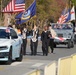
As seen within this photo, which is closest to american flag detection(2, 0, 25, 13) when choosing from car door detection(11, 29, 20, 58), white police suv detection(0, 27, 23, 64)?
white police suv detection(0, 27, 23, 64)

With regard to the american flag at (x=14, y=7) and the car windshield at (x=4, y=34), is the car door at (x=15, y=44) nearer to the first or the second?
the car windshield at (x=4, y=34)

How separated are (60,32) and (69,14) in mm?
9291

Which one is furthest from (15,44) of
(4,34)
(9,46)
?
(4,34)

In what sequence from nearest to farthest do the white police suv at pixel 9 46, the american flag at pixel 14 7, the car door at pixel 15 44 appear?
1. the white police suv at pixel 9 46
2. the car door at pixel 15 44
3. the american flag at pixel 14 7

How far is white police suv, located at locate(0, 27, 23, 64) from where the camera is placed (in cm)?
1656

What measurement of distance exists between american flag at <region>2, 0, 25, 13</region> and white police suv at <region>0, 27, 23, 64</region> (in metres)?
9.35

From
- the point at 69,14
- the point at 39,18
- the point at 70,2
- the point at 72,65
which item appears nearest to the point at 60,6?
the point at 70,2

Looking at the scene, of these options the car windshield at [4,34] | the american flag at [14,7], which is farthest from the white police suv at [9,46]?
the american flag at [14,7]

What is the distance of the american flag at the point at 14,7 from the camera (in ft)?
91.3

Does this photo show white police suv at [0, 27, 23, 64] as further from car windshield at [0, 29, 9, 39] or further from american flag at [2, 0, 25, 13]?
american flag at [2, 0, 25, 13]

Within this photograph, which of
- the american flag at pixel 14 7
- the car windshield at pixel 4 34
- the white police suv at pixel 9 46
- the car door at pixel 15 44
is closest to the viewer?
the white police suv at pixel 9 46

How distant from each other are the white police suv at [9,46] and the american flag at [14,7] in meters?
9.35

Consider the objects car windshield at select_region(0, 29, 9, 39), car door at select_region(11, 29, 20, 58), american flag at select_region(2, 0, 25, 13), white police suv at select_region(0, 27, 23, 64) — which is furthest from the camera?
american flag at select_region(2, 0, 25, 13)

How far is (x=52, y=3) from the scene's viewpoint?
5884cm
